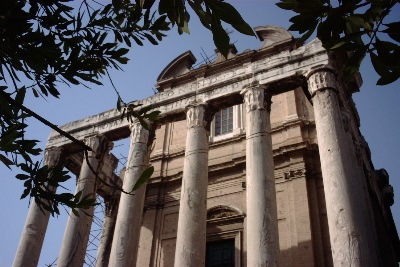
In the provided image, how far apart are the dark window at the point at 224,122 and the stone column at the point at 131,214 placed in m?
5.43

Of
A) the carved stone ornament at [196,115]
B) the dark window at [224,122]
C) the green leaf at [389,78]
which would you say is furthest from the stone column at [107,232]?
the green leaf at [389,78]

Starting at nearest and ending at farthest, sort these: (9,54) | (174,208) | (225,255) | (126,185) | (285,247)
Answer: (9,54) < (126,185) < (285,247) < (225,255) < (174,208)

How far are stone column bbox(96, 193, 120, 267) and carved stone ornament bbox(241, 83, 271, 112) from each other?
858 centimetres

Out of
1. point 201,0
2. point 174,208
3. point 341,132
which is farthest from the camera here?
point 174,208

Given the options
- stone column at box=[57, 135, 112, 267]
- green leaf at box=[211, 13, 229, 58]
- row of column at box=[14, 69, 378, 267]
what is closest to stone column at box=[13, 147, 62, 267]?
row of column at box=[14, 69, 378, 267]

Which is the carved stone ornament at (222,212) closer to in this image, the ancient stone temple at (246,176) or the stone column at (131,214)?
the ancient stone temple at (246,176)

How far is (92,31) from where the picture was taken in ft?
13.0

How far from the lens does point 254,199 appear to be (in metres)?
9.95

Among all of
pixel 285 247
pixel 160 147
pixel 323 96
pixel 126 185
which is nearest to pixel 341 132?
pixel 323 96

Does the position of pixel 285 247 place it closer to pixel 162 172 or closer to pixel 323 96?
pixel 323 96

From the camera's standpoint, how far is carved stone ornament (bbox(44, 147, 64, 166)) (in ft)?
49.3

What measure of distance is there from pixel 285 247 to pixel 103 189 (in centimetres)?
836

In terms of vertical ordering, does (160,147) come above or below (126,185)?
above

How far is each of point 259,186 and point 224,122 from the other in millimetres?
8774
